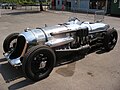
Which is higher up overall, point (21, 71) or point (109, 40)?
point (109, 40)

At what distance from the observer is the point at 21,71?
5598 mm

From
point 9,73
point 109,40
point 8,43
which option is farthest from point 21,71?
point 109,40

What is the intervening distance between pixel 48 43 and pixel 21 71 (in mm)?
1153

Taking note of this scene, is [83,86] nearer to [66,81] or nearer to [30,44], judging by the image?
[66,81]

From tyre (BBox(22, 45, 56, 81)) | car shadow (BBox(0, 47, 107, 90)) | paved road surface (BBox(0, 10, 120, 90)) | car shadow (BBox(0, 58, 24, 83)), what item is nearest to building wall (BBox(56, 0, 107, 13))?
car shadow (BBox(0, 47, 107, 90))

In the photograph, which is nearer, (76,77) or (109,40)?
(76,77)

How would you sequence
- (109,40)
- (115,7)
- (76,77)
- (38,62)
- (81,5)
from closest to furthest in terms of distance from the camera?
(38,62), (76,77), (109,40), (115,7), (81,5)

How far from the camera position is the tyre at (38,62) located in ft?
15.5

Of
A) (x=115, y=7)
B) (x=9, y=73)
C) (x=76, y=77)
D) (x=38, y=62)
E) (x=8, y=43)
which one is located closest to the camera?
(x=38, y=62)

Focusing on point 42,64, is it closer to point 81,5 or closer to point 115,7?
point 115,7

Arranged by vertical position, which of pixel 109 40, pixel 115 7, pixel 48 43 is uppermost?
pixel 115 7

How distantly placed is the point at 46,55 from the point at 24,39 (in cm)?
94

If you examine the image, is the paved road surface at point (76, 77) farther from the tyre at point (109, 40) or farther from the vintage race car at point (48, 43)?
the tyre at point (109, 40)

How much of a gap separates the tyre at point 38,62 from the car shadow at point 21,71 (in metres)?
0.29
